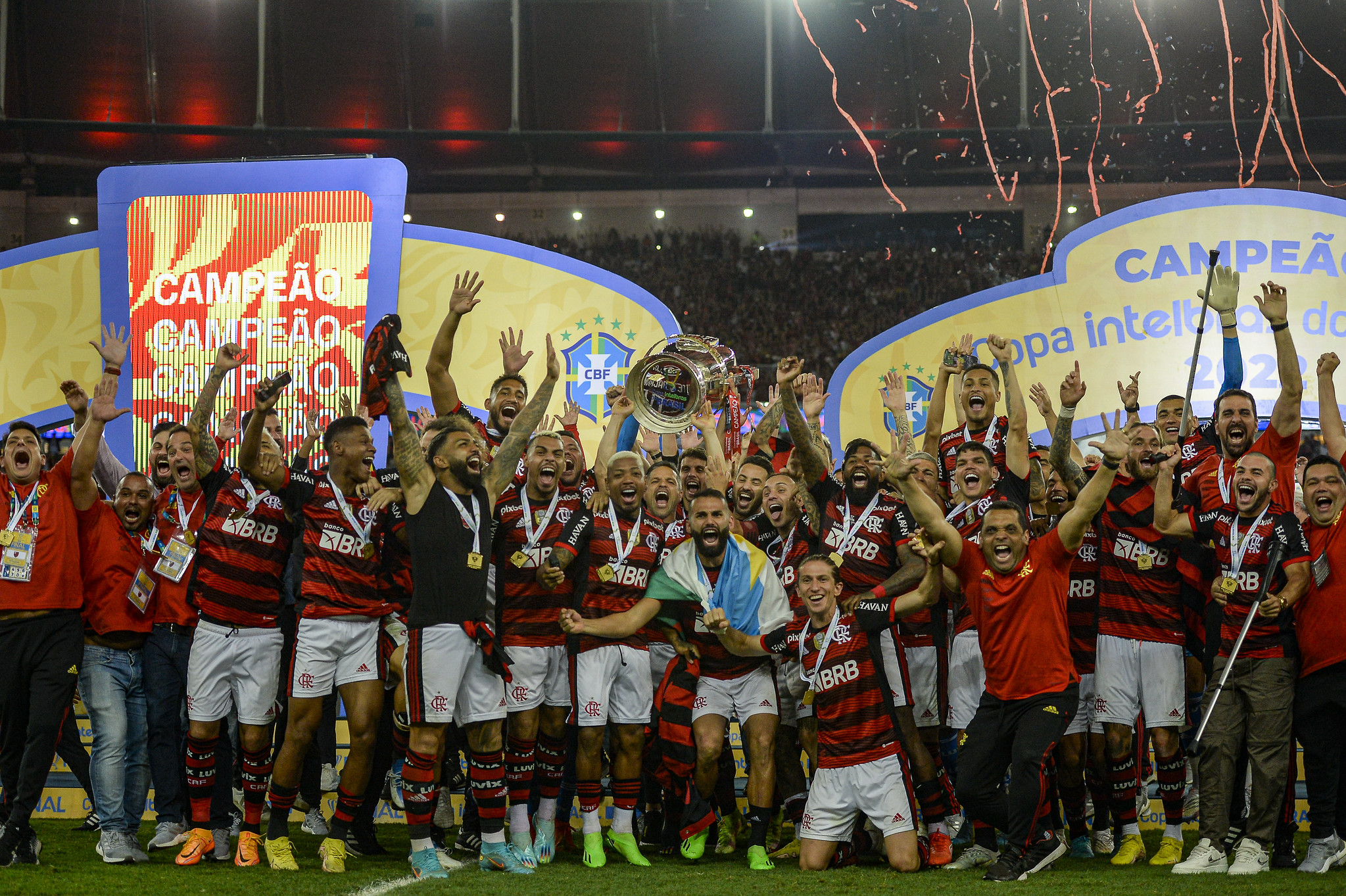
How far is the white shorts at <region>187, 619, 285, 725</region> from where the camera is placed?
19.6ft

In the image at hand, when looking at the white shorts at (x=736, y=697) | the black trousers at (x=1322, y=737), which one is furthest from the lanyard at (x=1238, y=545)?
the white shorts at (x=736, y=697)

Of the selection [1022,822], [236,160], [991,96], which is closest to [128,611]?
[1022,822]

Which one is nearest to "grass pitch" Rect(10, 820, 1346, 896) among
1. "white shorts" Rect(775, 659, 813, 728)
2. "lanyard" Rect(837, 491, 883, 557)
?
"white shorts" Rect(775, 659, 813, 728)

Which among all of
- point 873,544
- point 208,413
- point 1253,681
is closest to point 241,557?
point 208,413

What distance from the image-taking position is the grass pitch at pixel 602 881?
515cm

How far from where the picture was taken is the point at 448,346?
706 centimetres

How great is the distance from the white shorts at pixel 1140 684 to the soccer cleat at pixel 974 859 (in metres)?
0.96

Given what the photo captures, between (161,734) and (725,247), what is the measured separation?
17.3 meters

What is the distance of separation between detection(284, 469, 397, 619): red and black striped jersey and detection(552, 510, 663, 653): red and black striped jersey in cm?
98

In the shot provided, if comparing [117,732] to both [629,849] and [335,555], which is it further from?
[629,849]

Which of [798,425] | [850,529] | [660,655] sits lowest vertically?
[660,655]

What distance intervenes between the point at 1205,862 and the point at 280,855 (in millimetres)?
4248

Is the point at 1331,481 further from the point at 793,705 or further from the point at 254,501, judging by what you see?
the point at 254,501

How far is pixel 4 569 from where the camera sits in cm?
593
